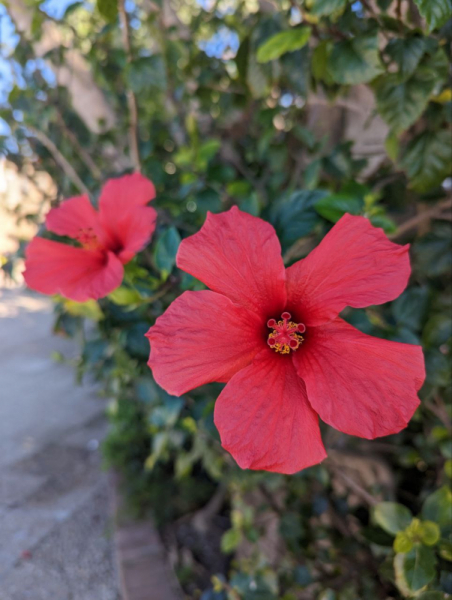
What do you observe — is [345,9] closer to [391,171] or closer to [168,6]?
[391,171]

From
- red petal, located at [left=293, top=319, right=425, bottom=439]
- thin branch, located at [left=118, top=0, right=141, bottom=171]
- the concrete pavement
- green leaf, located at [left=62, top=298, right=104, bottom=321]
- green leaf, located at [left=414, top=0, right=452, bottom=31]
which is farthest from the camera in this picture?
the concrete pavement

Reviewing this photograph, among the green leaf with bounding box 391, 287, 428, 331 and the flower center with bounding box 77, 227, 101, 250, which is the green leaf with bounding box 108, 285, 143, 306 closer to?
the flower center with bounding box 77, 227, 101, 250

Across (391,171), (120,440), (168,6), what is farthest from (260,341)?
(120,440)

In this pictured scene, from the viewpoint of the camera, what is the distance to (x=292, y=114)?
1392 mm

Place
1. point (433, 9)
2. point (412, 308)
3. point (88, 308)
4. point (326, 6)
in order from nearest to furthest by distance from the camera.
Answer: point (433, 9) < point (326, 6) < point (412, 308) < point (88, 308)

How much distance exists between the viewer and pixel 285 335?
54 centimetres

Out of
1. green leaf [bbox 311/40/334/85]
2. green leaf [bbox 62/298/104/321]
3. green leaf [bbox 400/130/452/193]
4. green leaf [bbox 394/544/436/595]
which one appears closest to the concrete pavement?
green leaf [bbox 62/298/104/321]

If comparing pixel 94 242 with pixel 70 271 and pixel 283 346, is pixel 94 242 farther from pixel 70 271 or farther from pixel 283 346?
pixel 283 346

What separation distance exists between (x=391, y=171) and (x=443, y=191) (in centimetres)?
25

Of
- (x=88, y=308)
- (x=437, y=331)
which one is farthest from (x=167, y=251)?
(x=437, y=331)

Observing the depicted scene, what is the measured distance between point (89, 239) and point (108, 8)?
18.3 inches

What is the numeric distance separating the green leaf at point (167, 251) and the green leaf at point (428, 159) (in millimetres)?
525

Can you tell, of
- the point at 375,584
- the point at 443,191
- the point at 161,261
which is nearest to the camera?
the point at 161,261

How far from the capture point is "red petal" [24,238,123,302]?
0.67 metres
